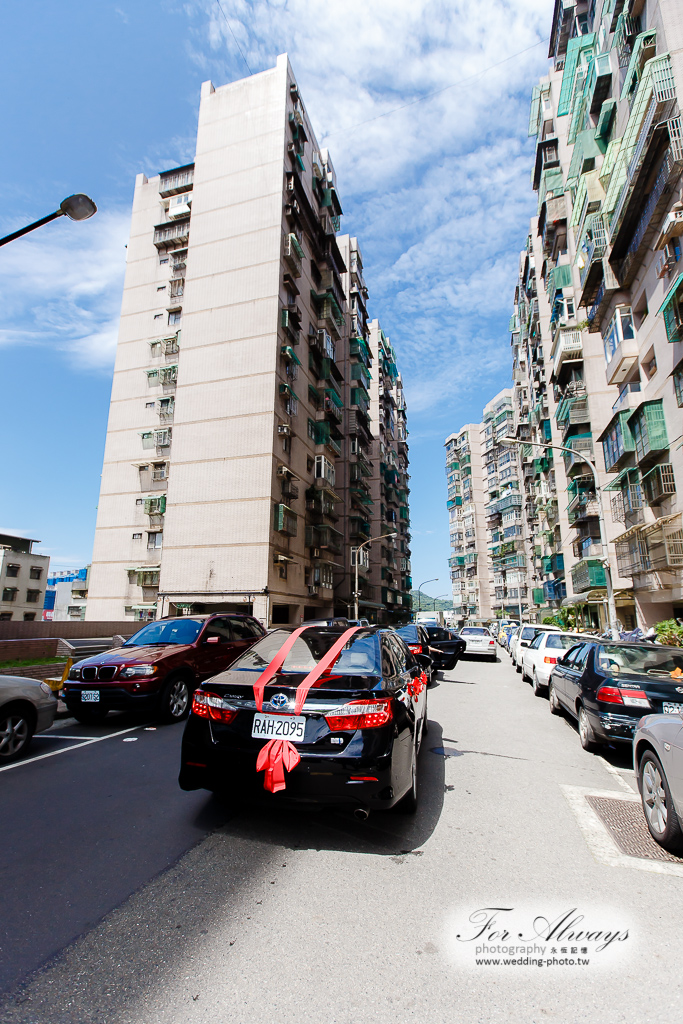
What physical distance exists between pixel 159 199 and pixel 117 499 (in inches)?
→ 938

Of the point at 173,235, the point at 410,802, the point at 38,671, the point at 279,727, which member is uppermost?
the point at 173,235

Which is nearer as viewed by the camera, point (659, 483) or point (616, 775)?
point (616, 775)

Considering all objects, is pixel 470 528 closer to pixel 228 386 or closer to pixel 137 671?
pixel 228 386

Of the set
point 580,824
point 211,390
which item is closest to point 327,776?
point 580,824

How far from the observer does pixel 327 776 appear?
11.7ft

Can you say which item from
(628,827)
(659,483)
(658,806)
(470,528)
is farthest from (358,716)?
(470,528)

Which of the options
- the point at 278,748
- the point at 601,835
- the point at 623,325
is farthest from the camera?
the point at 623,325

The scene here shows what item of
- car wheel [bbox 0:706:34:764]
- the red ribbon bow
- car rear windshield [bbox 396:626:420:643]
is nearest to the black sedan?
the red ribbon bow

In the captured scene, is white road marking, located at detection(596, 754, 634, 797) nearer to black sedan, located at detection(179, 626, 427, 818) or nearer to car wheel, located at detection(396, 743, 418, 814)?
car wheel, located at detection(396, 743, 418, 814)

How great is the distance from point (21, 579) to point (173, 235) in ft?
137

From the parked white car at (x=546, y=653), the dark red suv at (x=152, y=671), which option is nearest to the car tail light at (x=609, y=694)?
the parked white car at (x=546, y=653)

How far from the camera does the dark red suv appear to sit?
7.49 m

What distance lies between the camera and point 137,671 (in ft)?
24.9

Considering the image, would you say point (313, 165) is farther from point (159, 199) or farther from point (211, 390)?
point (211, 390)
